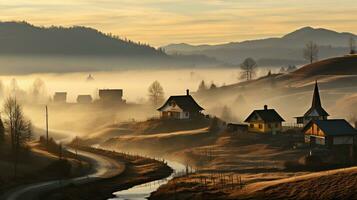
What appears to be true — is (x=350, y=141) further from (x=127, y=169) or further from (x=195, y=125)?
(x=195, y=125)

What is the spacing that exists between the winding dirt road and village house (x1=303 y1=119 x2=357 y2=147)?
1317 inches

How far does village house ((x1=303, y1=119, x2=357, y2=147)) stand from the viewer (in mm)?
123500

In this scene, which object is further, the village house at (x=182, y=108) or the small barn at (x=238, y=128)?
the village house at (x=182, y=108)

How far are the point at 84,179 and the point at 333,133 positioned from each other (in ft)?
144

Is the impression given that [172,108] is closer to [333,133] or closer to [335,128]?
[335,128]

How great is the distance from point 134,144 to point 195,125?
19683mm

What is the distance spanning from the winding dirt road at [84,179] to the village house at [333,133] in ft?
110

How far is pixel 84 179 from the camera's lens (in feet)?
339

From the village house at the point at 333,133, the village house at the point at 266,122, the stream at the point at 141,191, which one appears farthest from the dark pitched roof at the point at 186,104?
the stream at the point at 141,191

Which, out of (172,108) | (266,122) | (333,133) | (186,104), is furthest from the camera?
(172,108)

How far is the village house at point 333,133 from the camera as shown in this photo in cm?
12350

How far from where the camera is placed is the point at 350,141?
125m

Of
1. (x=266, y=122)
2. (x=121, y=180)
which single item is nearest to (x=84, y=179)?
(x=121, y=180)

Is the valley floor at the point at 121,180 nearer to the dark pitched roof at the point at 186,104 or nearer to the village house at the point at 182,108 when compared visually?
the village house at the point at 182,108
